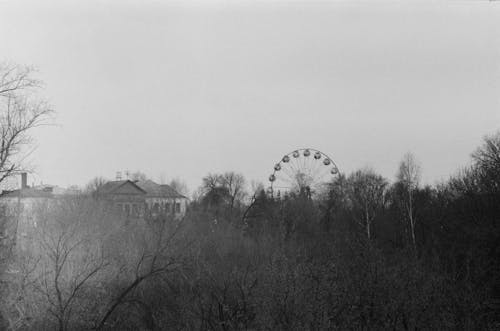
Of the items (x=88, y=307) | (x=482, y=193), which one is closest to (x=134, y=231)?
(x=88, y=307)

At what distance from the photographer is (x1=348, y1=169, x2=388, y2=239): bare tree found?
4984 cm

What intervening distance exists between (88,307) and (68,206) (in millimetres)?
13739

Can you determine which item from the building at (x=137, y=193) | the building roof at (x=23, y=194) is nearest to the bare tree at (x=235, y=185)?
the building at (x=137, y=193)

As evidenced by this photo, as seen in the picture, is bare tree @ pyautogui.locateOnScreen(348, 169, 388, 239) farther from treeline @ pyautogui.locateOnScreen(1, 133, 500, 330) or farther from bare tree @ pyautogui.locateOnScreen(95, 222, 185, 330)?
bare tree @ pyautogui.locateOnScreen(95, 222, 185, 330)

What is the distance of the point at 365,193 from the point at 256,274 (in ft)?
98.8

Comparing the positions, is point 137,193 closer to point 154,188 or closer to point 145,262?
point 154,188

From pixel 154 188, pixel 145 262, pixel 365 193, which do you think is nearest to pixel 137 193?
pixel 154 188

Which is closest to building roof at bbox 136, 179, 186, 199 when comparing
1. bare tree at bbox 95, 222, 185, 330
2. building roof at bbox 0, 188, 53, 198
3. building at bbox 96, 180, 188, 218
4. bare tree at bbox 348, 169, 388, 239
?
building at bbox 96, 180, 188, 218

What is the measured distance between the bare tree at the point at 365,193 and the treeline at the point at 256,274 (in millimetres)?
8553

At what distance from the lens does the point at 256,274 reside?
25156 millimetres

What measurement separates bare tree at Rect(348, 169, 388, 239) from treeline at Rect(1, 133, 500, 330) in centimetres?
855

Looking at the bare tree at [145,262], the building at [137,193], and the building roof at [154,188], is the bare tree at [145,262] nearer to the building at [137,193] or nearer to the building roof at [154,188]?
the building at [137,193]

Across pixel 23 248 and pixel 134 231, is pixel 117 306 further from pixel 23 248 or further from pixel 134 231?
pixel 134 231

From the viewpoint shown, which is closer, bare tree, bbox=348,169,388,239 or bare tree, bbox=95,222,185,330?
bare tree, bbox=95,222,185,330
